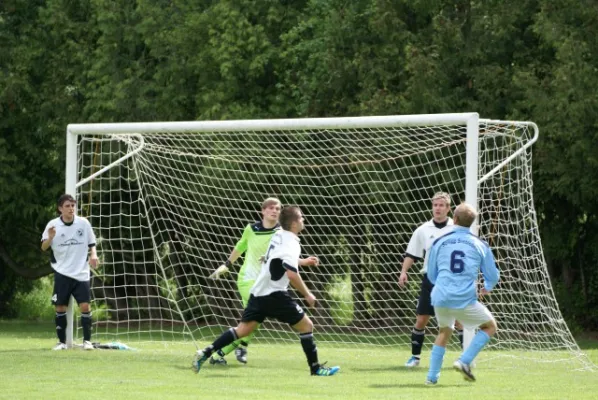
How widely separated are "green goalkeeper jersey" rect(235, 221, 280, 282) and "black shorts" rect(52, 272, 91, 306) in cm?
253

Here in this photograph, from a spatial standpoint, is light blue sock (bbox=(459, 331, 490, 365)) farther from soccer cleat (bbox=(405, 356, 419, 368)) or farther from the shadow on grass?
soccer cleat (bbox=(405, 356, 419, 368))

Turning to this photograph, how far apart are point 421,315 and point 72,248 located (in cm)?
433

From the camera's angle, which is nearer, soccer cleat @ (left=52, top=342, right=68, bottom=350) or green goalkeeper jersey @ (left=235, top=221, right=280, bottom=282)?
green goalkeeper jersey @ (left=235, top=221, right=280, bottom=282)

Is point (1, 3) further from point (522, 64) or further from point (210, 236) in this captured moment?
point (522, 64)

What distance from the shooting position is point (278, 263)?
10391mm

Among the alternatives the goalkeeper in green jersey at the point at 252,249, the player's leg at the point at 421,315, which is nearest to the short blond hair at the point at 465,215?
the player's leg at the point at 421,315

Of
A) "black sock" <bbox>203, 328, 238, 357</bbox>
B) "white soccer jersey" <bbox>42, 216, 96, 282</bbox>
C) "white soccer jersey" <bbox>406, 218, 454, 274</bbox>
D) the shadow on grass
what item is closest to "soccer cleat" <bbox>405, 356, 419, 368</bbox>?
"white soccer jersey" <bbox>406, 218, 454, 274</bbox>

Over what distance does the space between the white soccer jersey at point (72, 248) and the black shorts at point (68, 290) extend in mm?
55

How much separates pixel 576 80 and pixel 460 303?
867 centimetres

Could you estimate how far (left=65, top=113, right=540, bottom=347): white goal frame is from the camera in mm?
11734

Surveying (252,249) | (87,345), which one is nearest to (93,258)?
(87,345)

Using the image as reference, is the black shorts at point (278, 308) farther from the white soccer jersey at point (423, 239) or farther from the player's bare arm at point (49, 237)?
the player's bare arm at point (49, 237)

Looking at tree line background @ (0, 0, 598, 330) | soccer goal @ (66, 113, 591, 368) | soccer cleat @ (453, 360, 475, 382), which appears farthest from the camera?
tree line background @ (0, 0, 598, 330)

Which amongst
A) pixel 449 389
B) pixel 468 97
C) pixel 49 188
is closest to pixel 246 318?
pixel 449 389
